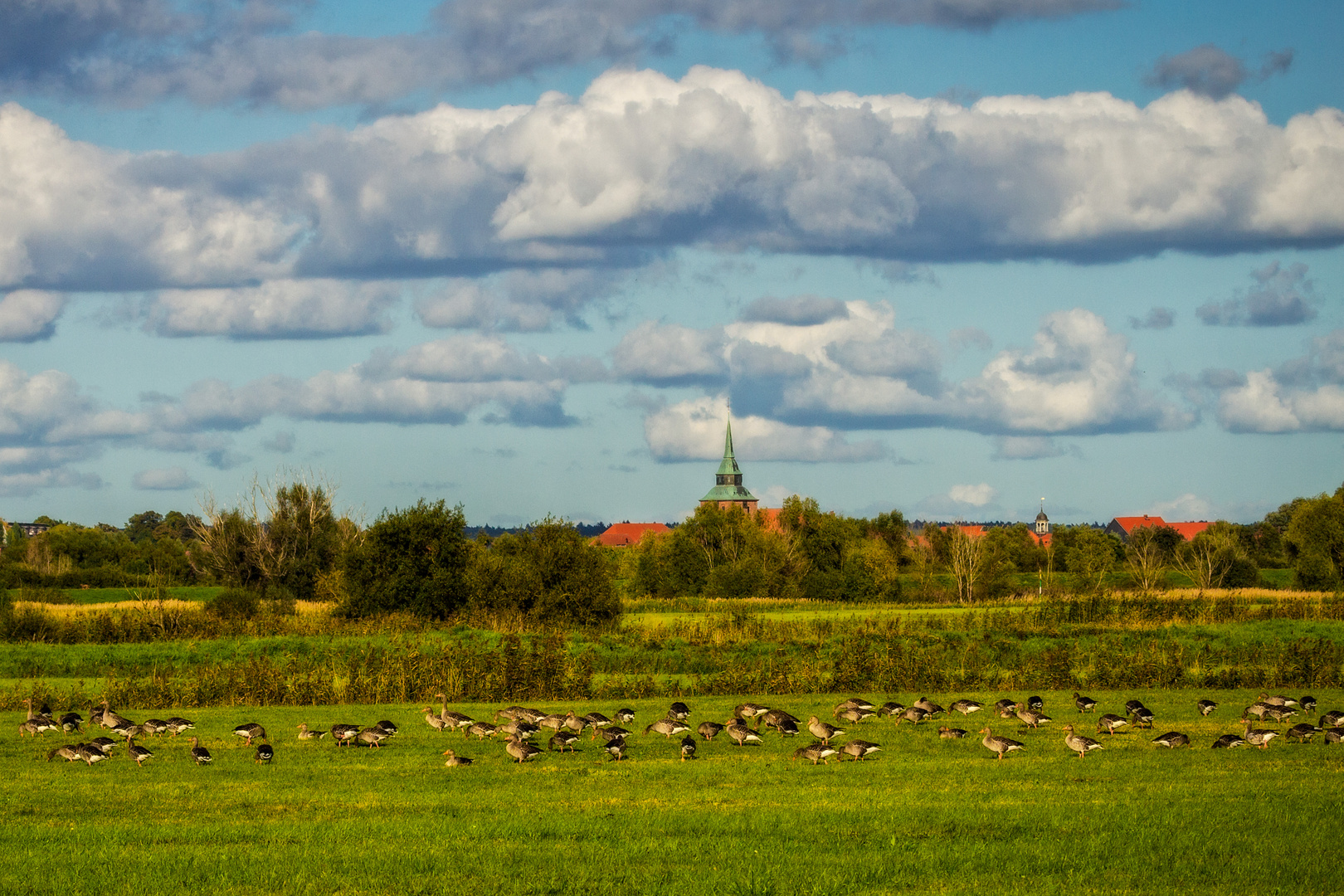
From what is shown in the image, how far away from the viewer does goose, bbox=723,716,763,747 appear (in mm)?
21938

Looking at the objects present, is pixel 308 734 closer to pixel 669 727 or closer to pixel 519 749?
pixel 519 749

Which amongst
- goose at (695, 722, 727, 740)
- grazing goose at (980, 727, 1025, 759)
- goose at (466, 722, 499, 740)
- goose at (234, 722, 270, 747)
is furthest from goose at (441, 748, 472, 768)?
grazing goose at (980, 727, 1025, 759)

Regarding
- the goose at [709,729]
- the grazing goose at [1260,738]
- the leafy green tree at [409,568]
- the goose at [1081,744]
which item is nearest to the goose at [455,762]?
the goose at [709,729]

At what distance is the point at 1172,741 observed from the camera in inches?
826

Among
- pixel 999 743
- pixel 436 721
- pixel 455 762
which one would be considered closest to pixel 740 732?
pixel 999 743

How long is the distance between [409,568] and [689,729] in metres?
36.8

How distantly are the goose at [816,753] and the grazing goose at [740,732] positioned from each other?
5.26 ft

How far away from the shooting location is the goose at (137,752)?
20219 mm

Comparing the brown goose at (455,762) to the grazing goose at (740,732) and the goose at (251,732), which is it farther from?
the grazing goose at (740,732)

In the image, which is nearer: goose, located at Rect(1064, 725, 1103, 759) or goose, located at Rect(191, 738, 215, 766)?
goose, located at Rect(191, 738, 215, 766)

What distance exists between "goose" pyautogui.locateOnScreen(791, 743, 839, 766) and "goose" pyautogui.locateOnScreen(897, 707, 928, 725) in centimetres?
491

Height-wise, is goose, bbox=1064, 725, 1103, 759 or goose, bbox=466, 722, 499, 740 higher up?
goose, bbox=1064, 725, 1103, 759

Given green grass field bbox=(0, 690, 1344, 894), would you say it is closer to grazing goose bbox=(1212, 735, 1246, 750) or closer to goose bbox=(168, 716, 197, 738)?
grazing goose bbox=(1212, 735, 1246, 750)

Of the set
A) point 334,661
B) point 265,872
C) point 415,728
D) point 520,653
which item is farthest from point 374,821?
point 334,661
